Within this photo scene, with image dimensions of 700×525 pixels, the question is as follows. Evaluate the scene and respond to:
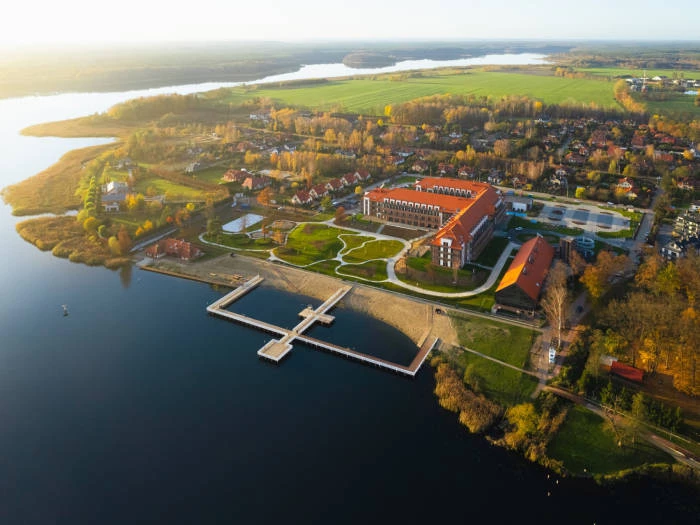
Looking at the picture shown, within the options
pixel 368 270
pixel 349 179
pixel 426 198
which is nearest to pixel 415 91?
pixel 349 179

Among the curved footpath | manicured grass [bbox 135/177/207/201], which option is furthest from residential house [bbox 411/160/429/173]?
manicured grass [bbox 135/177/207/201]

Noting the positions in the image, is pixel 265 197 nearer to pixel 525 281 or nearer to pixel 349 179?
pixel 349 179

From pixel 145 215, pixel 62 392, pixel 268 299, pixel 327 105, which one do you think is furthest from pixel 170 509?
pixel 327 105

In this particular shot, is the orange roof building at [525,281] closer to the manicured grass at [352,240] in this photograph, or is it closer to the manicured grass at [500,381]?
the manicured grass at [500,381]

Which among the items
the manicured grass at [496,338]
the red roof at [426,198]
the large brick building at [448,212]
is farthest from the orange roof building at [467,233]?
the manicured grass at [496,338]

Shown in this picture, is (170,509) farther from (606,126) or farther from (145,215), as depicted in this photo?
(606,126)

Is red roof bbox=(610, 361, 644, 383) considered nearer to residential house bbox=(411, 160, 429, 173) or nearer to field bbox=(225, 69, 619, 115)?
residential house bbox=(411, 160, 429, 173)
